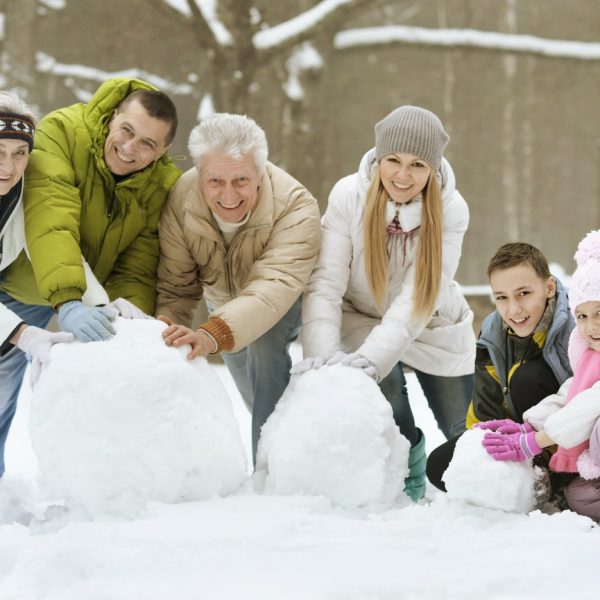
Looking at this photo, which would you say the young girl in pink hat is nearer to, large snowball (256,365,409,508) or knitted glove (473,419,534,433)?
knitted glove (473,419,534,433)

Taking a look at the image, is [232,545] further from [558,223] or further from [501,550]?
[558,223]

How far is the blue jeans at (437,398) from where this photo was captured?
309 centimetres

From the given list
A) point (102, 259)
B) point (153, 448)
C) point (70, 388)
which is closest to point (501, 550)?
point (153, 448)

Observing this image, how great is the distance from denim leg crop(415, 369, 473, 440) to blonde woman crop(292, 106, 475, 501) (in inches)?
7.4

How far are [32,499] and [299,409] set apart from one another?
108 cm

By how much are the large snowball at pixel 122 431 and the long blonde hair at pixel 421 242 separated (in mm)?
835

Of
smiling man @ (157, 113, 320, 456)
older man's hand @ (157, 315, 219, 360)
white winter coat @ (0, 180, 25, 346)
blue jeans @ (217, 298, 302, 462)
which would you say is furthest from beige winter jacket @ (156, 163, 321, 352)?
white winter coat @ (0, 180, 25, 346)

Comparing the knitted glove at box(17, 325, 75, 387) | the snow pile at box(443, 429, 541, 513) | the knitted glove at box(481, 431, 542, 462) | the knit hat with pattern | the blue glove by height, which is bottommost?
the snow pile at box(443, 429, 541, 513)

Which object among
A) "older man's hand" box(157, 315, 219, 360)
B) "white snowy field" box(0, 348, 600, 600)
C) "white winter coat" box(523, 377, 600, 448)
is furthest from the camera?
"older man's hand" box(157, 315, 219, 360)

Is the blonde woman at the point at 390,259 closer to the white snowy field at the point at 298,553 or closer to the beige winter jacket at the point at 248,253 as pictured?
the beige winter jacket at the point at 248,253

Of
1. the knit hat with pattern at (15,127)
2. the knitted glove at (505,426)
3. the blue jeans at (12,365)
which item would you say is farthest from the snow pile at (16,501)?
the knitted glove at (505,426)

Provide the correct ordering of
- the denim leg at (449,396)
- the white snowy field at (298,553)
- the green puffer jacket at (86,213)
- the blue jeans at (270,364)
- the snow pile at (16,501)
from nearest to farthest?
the white snowy field at (298,553) < the green puffer jacket at (86,213) < the snow pile at (16,501) < the blue jeans at (270,364) < the denim leg at (449,396)

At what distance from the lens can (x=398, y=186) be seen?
2.77 meters

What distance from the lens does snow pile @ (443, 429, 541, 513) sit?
2281 millimetres
